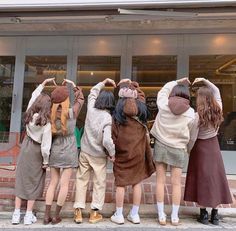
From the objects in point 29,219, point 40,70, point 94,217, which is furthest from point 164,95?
point 40,70

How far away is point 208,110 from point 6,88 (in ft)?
17.4

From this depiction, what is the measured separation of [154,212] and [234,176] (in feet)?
9.97

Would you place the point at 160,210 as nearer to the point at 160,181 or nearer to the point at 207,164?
the point at 160,181

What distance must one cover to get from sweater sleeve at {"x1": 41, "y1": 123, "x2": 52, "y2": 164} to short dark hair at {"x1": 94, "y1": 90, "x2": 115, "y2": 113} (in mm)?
682

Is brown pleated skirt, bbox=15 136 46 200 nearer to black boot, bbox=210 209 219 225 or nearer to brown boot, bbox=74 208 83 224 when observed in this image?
brown boot, bbox=74 208 83 224

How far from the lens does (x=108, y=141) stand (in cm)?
418

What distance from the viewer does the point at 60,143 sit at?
437cm

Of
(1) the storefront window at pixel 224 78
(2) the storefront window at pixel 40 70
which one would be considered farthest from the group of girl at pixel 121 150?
(2) the storefront window at pixel 40 70

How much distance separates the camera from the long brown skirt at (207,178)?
429 centimetres

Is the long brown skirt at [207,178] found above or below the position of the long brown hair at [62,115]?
below

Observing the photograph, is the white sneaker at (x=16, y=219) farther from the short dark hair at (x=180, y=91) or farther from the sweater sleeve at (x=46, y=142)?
the short dark hair at (x=180, y=91)

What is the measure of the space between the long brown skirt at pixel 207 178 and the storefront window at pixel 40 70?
4.37 meters

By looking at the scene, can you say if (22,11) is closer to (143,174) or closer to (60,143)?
(60,143)

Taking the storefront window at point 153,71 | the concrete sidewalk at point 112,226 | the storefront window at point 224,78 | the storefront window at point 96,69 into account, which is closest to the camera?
the concrete sidewalk at point 112,226
